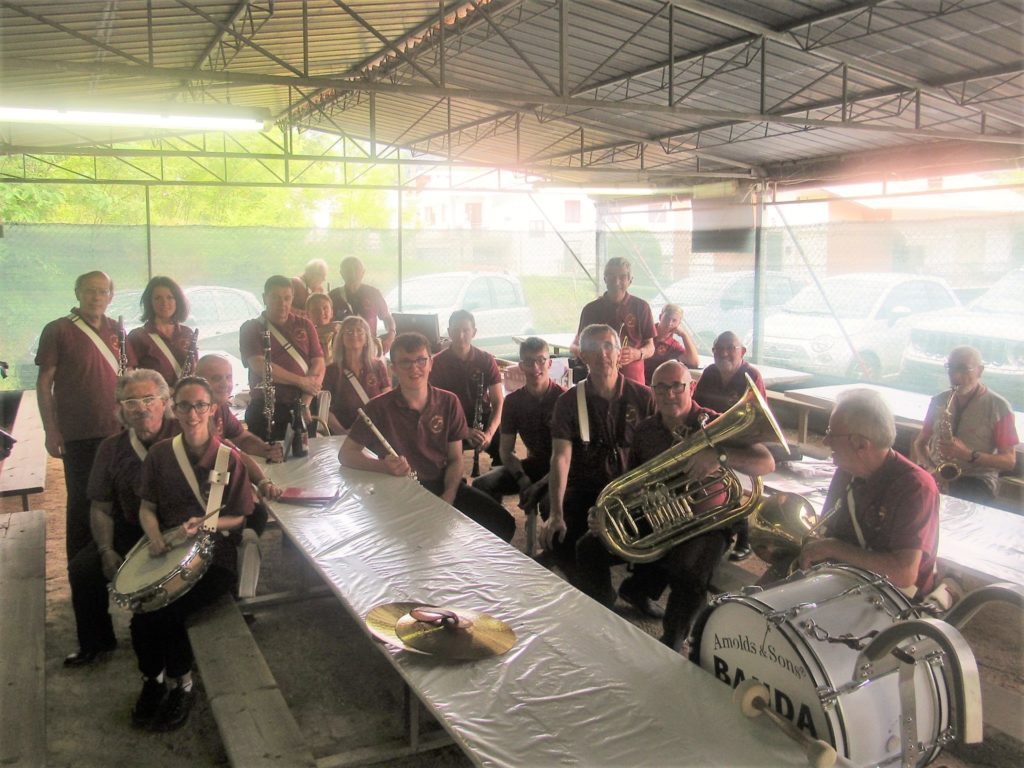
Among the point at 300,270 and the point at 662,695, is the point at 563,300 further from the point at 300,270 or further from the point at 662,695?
the point at 662,695

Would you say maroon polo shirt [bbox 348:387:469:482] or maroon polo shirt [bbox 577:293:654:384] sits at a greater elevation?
maroon polo shirt [bbox 577:293:654:384]

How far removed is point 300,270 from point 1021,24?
28.1 feet

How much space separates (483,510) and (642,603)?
39.6 inches

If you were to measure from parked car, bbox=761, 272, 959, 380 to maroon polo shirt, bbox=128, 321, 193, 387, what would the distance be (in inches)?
311

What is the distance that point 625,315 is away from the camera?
654 cm

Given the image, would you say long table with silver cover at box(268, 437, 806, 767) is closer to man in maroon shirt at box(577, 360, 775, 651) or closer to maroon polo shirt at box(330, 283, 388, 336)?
man in maroon shirt at box(577, 360, 775, 651)

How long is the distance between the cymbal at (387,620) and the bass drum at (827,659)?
2.83 ft

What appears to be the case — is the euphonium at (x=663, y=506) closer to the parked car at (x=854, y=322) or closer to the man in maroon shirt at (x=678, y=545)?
the man in maroon shirt at (x=678, y=545)

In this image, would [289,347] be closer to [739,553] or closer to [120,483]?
[120,483]

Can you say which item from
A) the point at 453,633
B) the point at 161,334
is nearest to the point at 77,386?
the point at 161,334

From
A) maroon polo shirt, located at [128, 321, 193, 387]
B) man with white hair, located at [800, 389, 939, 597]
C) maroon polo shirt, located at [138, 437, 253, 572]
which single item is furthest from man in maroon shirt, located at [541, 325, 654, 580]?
maroon polo shirt, located at [128, 321, 193, 387]

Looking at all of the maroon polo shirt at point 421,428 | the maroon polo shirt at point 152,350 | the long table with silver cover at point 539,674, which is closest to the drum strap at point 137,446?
the long table with silver cover at point 539,674

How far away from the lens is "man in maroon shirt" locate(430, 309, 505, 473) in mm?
5922

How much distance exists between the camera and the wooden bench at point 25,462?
211 inches
